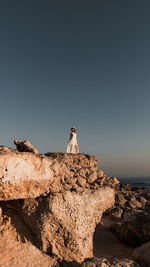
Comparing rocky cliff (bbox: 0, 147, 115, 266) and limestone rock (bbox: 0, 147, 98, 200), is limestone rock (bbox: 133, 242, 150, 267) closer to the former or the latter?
rocky cliff (bbox: 0, 147, 115, 266)

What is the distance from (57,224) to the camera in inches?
190

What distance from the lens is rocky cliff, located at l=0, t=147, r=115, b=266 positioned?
172 inches

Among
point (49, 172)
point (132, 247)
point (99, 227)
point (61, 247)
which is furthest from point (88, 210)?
point (99, 227)

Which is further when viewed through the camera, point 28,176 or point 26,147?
point 26,147

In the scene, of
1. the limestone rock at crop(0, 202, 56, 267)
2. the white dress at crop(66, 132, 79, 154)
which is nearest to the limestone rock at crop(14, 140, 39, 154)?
the limestone rock at crop(0, 202, 56, 267)

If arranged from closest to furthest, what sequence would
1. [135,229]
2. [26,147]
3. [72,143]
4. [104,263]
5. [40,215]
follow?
1. [104,263]
2. [40,215]
3. [26,147]
4. [135,229]
5. [72,143]

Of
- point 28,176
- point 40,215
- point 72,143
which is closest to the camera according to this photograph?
point 28,176

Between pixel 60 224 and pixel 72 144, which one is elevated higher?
pixel 72 144

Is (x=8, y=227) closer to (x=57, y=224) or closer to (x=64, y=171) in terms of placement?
(x=57, y=224)

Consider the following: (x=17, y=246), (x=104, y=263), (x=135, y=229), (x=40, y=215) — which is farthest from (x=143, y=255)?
(x=17, y=246)

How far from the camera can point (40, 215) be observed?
4.83 meters

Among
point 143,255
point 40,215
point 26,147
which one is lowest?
point 143,255

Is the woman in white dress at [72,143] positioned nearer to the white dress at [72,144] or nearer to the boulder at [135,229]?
the white dress at [72,144]

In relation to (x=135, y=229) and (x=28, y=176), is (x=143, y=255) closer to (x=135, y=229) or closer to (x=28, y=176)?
(x=135, y=229)
